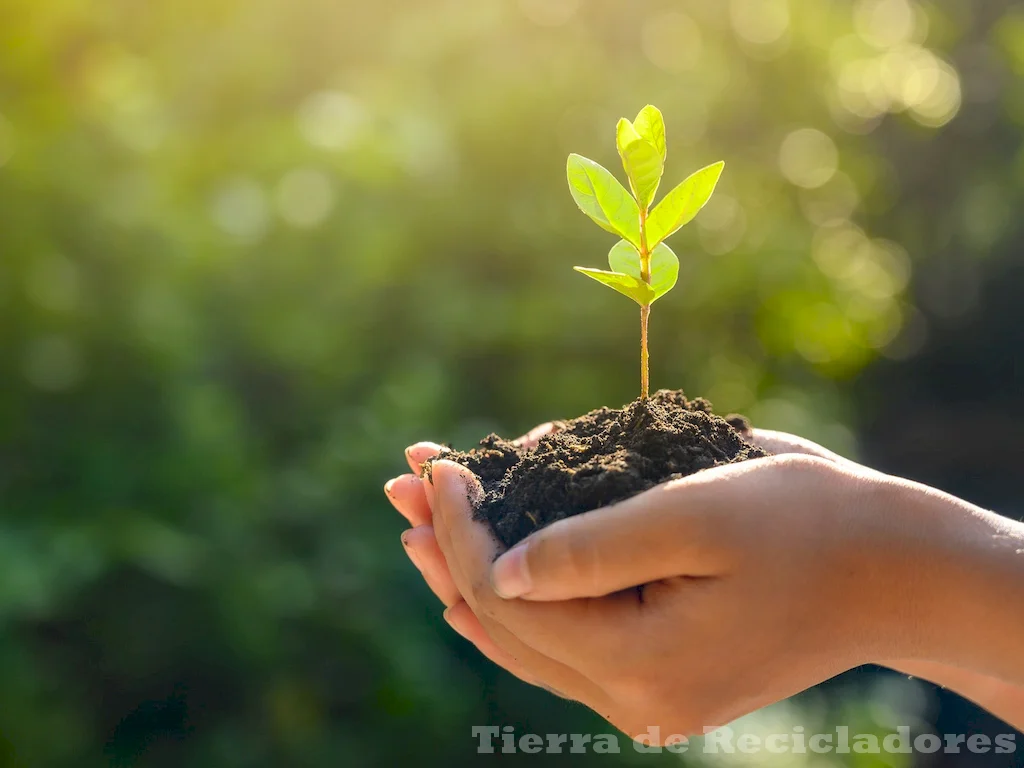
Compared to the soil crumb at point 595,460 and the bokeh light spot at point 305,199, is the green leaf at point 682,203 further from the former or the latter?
the bokeh light spot at point 305,199

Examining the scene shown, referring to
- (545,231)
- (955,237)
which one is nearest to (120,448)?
(545,231)

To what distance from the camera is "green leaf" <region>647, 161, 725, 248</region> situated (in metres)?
0.91

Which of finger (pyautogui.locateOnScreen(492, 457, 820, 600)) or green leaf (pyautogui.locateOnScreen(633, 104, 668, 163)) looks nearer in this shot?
finger (pyautogui.locateOnScreen(492, 457, 820, 600))

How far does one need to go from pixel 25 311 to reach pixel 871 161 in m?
2.99

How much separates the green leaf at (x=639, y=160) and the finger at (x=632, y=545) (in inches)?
13.1

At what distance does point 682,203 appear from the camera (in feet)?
3.01

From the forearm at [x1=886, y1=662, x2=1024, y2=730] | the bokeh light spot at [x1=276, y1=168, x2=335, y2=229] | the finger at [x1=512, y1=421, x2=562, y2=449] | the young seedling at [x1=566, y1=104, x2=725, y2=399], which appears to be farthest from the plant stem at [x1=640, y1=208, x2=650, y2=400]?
the bokeh light spot at [x1=276, y1=168, x2=335, y2=229]

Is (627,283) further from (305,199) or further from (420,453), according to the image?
(305,199)

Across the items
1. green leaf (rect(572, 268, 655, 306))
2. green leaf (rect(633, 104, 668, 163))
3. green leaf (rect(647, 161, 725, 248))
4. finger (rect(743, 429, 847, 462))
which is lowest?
finger (rect(743, 429, 847, 462))

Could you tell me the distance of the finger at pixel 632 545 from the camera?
28.9 inches

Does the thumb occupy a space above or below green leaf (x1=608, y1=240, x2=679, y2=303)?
below

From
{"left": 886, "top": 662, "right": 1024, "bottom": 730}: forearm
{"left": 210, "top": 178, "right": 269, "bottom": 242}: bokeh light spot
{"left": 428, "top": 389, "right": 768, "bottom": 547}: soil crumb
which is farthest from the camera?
{"left": 210, "top": 178, "right": 269, "bottom": 242}: bokeh light spot

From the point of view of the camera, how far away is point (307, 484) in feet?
5.98

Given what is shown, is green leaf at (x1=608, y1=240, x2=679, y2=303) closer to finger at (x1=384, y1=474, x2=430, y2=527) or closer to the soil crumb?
the soil crumb
